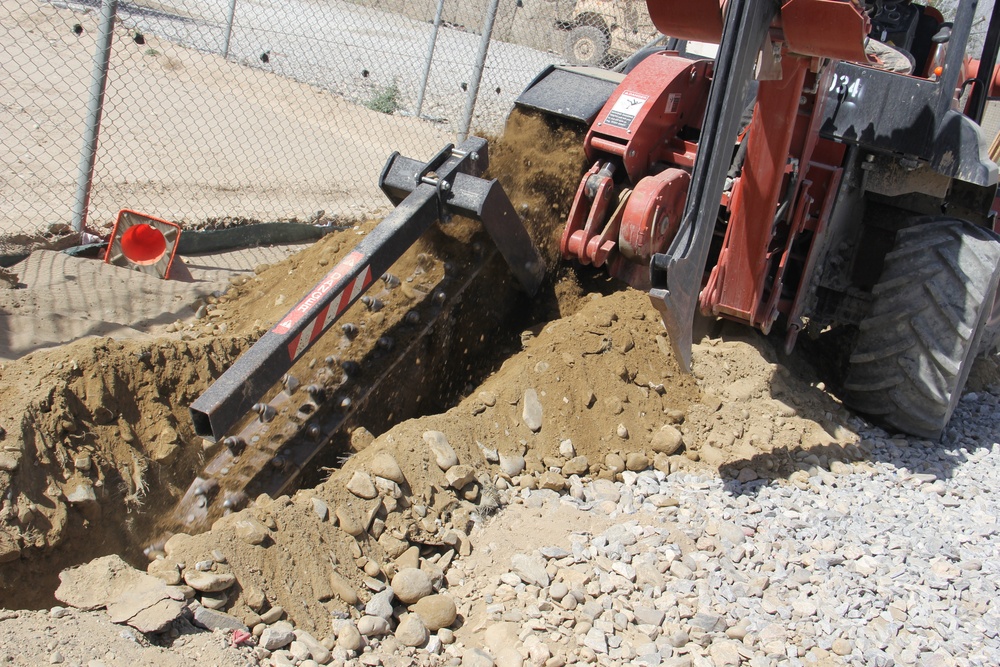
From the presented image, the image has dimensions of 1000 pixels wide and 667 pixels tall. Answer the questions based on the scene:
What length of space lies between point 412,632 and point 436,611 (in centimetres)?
12

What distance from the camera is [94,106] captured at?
17.5ft

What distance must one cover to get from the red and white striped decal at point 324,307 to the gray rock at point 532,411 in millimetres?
959

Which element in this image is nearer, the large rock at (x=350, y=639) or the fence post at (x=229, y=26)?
the large rock at (x=350, y=639)

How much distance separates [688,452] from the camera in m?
4.02

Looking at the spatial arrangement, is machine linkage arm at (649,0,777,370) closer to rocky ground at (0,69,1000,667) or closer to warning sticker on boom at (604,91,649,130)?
rocky ground at (0,69,1000,667)

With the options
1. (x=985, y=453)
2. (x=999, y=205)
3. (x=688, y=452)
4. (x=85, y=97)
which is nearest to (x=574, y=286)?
(x=688, y=452)

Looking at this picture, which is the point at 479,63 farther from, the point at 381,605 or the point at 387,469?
the point at 381,605

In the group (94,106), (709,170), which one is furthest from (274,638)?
(94,106)

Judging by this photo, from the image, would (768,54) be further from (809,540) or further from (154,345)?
(154,345)

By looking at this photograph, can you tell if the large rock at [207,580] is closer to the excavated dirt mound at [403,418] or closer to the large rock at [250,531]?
the excavated dirt mound at [403,418]

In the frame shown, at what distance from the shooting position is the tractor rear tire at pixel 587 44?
1628 centimetres

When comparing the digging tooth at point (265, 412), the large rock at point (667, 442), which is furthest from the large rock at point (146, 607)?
the large rock at point (667, 442)

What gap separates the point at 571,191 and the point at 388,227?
1.30 metres

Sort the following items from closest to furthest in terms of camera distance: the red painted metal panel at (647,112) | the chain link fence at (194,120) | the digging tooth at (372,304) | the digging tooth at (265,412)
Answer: the digging tooth at (265,412) → the digging tooth at (372,304) → the red painted metal panel at (647,112) → the chain link fence at (194,120)
